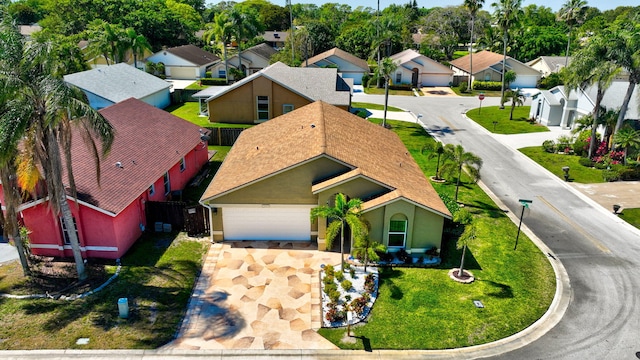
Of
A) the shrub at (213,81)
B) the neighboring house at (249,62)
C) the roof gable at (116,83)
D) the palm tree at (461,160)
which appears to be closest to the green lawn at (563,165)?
the palm tree at (461,160)

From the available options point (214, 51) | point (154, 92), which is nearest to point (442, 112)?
point (154, 92)

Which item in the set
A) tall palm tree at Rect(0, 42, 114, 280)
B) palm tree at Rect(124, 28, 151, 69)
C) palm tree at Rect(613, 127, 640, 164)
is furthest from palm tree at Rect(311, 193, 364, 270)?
palm tree at Rect(124, 28, 151, 69)

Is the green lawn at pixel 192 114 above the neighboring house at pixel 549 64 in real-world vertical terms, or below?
below

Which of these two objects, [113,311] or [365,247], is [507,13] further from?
[113,311]

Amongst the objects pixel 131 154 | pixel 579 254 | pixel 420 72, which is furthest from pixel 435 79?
pixel 131 154

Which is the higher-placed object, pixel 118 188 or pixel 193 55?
pixel 193 55

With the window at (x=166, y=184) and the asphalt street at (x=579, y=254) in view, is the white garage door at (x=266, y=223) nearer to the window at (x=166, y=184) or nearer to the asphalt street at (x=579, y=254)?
the window at (x=166, y=184)

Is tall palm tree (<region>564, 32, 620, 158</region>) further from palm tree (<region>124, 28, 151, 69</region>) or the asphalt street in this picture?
palm tree (<region>124, 28, 151, 69</region>)
